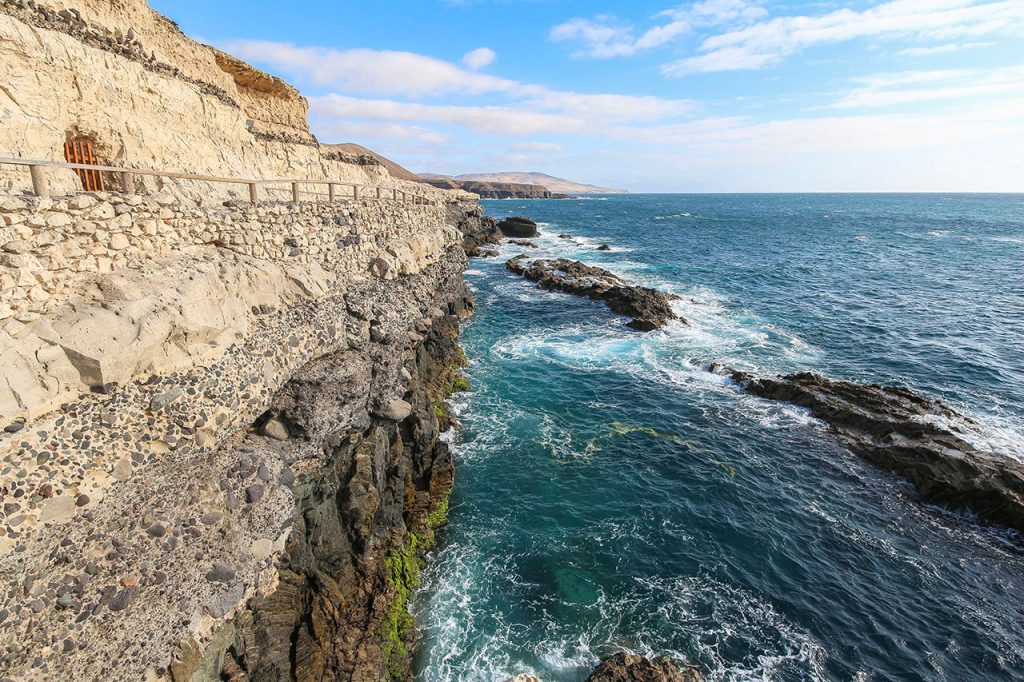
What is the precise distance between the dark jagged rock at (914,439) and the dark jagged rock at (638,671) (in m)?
11.4

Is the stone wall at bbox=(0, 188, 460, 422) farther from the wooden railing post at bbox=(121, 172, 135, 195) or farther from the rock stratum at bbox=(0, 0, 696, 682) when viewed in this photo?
the wooden railing post at bbox=(121, 172, 135, 195)

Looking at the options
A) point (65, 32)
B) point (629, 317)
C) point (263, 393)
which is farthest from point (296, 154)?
point (263, 393)

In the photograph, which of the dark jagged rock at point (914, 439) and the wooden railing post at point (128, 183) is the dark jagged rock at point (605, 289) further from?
the wooden railing post at point (128, 183)

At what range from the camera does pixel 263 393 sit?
459 inches

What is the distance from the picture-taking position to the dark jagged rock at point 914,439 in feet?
46.3

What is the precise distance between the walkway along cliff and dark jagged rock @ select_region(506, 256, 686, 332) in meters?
18.7

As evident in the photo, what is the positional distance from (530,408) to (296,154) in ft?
93.6

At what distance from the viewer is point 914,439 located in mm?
16797

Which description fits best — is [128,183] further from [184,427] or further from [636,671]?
[636,671]

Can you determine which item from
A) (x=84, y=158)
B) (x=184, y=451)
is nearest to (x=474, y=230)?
(x=84, y=158)

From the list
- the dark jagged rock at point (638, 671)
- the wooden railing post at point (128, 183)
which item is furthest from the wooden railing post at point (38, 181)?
the dark jagged rock at point (638, 671)

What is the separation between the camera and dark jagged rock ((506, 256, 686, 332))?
1257 inches

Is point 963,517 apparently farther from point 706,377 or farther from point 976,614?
point 706,377

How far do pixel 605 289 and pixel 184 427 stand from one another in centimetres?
3197
